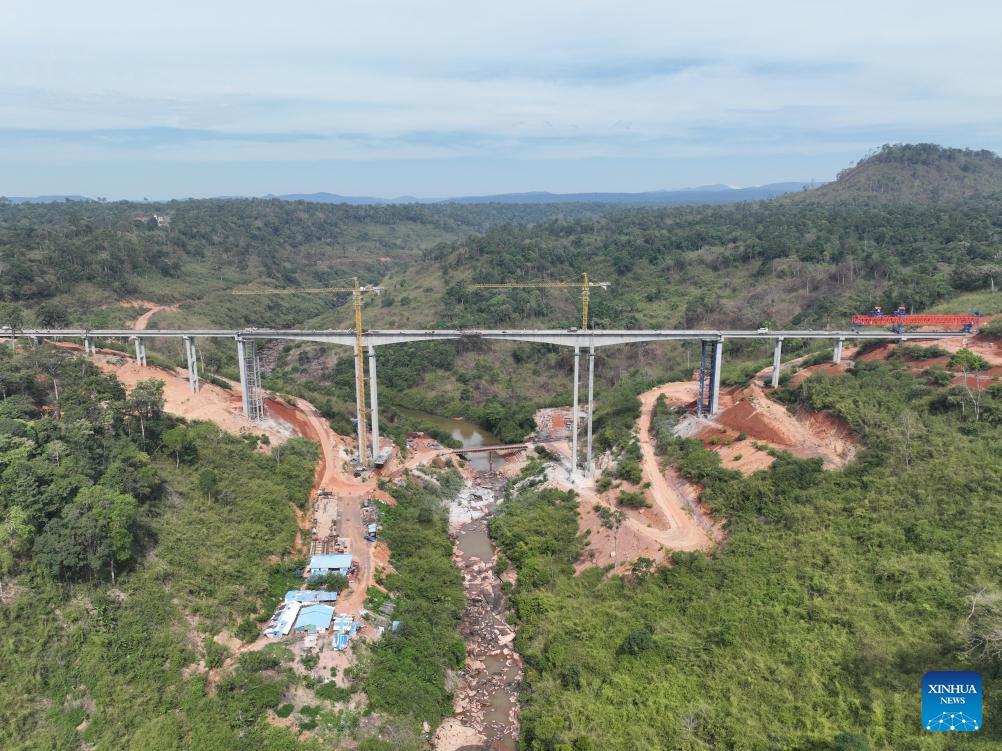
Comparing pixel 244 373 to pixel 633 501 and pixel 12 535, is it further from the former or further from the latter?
pixel 633 501

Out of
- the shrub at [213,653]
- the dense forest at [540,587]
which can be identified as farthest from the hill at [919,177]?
the shrub at [213,653]

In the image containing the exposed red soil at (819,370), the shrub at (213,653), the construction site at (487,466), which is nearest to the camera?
the shrub at (213,653)

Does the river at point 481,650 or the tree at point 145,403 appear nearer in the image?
the river at point 481,650

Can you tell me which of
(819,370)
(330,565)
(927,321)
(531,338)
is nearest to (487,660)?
(330,565)

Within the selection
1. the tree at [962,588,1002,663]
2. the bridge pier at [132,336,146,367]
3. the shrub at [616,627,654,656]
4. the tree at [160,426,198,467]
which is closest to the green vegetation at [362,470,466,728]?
the shrub at [616,627,654,656]

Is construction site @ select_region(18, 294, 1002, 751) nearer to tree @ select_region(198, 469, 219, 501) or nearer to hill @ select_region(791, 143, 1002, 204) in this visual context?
tree @ select_region(198, 469, 219, 501)

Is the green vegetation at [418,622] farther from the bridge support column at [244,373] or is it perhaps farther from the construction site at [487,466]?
the bridge support column at [244,373]
